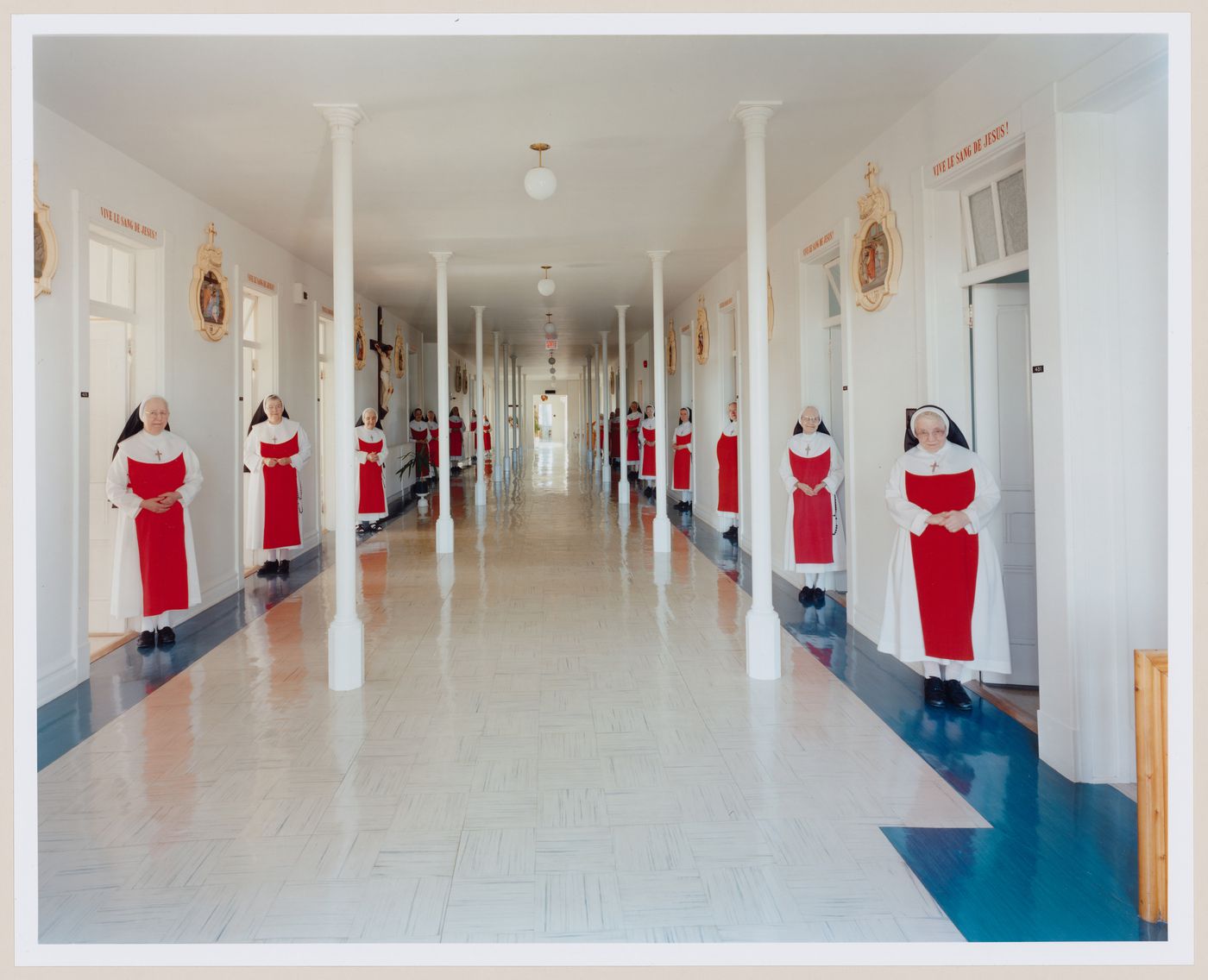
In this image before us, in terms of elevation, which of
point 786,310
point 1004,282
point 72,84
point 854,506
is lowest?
point 854,506

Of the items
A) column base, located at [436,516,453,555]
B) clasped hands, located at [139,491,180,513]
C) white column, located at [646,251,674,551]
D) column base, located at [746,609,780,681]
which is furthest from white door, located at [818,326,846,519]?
clasped hands, located at [139,491,180,513]

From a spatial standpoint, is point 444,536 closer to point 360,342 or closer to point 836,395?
point 360,342

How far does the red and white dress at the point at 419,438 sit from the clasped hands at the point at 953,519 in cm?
1157

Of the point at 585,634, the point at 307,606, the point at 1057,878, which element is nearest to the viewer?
the point at 1057,878

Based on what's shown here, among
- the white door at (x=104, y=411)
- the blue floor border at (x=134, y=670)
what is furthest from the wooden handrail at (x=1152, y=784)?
the white door at (x=104, y=411)

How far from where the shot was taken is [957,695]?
13.3 feet

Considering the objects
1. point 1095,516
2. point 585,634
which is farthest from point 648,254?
point 1095,516

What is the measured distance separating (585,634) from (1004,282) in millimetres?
3199

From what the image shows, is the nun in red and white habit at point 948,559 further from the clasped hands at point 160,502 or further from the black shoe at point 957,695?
the clasped hands at point 160,502

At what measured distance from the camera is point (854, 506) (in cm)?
574

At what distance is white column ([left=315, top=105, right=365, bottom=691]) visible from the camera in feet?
14.4

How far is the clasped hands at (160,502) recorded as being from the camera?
16.9 ft

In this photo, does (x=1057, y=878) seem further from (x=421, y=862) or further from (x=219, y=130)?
(x=219, y=130)

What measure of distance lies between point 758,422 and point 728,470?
4953mm
